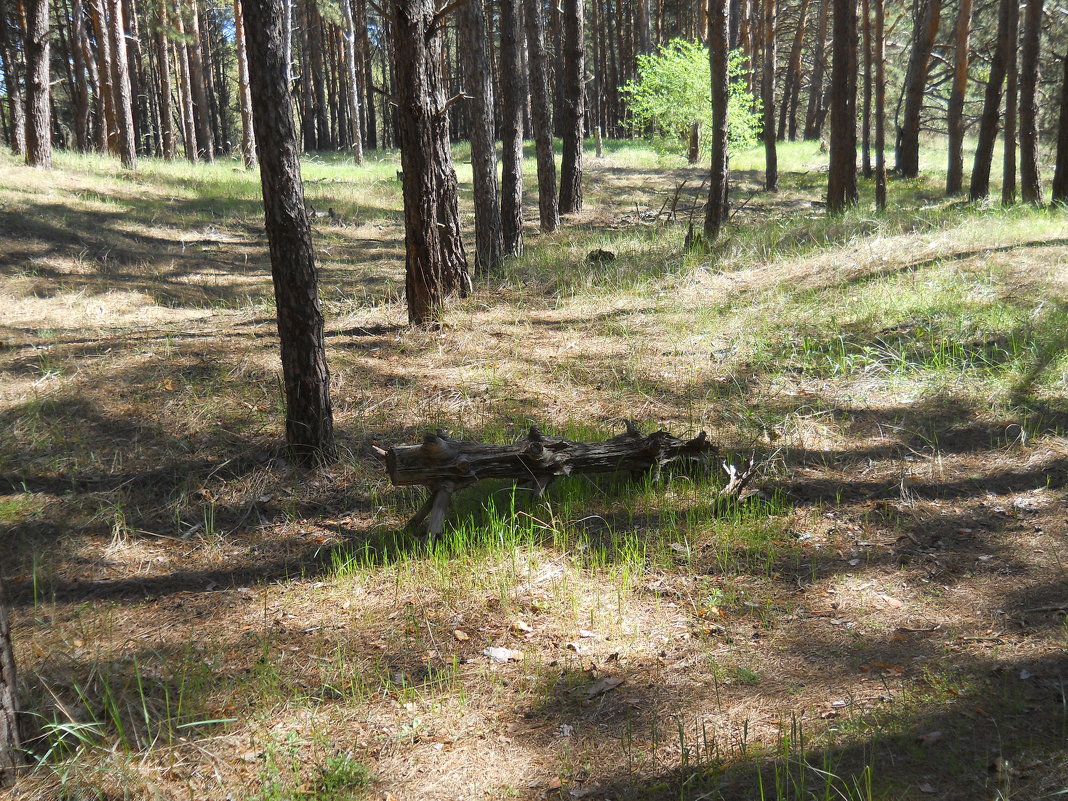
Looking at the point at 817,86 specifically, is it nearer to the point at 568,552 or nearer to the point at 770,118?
the point at 770,118

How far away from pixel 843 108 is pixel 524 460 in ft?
36.6

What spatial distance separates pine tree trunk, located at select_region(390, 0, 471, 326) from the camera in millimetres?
7293

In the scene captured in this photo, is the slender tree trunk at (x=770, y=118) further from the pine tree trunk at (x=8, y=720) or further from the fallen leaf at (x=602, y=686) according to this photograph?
the pine tree trunk at (x=8, y=720)

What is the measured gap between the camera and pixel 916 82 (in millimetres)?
18484

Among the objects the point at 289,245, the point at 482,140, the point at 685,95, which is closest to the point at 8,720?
the point at 289,245

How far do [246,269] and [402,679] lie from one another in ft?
30.8

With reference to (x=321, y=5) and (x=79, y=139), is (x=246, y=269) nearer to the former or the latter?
(x=79, y=139)

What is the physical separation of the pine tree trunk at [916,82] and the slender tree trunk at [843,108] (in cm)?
520

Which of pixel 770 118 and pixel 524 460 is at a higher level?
pixel 770 118

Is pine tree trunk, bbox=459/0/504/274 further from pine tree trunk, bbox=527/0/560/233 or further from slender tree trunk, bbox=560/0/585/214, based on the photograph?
slender tree trunk, bbox=560/0/585/214

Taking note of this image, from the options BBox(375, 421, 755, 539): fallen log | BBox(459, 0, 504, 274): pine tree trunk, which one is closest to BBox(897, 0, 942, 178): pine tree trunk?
BBox(459, 0, 504, 274): pine tree trunk

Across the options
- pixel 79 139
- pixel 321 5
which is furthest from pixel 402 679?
pixel 321 5

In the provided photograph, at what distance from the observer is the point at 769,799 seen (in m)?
2.57

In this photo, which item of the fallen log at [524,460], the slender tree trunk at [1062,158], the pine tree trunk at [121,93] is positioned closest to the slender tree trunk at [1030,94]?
the slender tree trunk at [1062,158]
